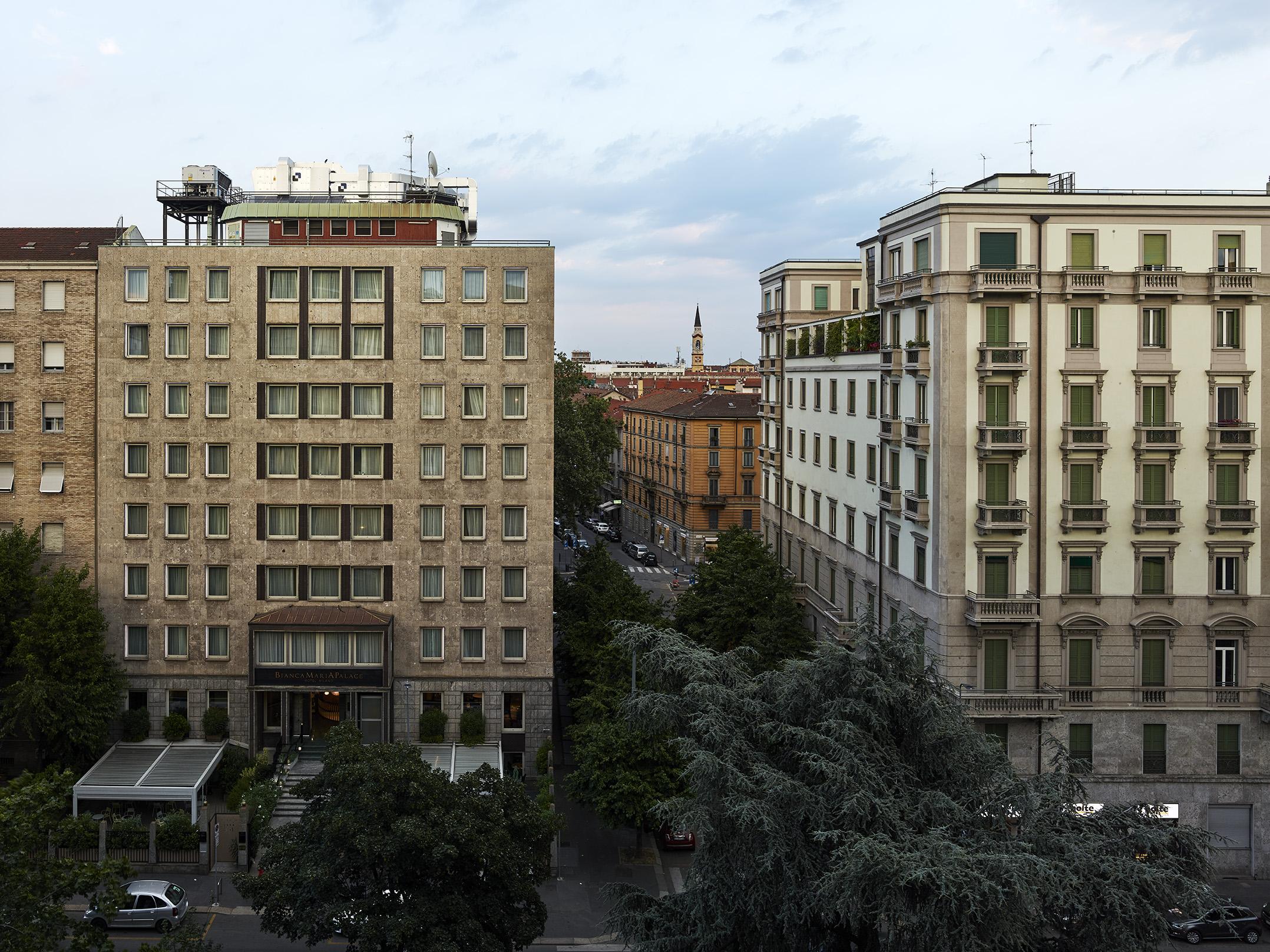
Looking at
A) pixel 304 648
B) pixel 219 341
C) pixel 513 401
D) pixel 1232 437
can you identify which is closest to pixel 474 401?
pixel 513 401

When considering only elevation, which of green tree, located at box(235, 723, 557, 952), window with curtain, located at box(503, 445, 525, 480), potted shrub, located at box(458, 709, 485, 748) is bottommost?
potted shrub, located at box(458, 709, 485, 748)

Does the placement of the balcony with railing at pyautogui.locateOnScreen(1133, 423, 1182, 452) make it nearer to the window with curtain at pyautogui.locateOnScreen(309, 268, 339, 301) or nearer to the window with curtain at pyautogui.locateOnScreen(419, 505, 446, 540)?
the window with curtain at pyautogui.locateOnScreen(419, 505, 446, 540)

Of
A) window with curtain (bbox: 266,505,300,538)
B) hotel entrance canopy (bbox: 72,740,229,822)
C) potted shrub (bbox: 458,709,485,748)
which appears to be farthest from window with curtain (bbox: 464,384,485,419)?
hotel entrance canopy (bbox: 72,740,229,822)

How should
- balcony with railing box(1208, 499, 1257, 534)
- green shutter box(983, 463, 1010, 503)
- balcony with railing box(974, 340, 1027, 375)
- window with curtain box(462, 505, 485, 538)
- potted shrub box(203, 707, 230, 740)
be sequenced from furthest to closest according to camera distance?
window with curtain box(462, 505, 485, 538), potted shrub box(203, 707, 230, 740), green shutter box(983, 463, 1010, 503), balcony with railing box(1208, 499, 1257, 534), balcony with railing box(974, 340, 1027, 375)

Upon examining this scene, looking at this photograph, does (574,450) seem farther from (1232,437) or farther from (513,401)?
(1232,437)

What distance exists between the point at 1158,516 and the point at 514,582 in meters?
27.4

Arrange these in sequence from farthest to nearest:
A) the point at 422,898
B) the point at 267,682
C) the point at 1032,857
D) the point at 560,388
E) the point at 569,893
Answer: the point at 560,388, the point at 267,682, the point at 569,893, the point at 422,898, the point at 1032,857

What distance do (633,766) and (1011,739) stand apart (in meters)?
14.7

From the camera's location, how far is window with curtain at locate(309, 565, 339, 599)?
165ft

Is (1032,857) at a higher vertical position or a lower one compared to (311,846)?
higher

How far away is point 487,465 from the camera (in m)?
50.4

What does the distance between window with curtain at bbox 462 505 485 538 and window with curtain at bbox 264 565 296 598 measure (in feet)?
26.5

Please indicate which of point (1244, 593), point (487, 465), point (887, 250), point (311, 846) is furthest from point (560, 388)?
point (311, 846)

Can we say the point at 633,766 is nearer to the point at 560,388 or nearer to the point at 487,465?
the point at 487,465
